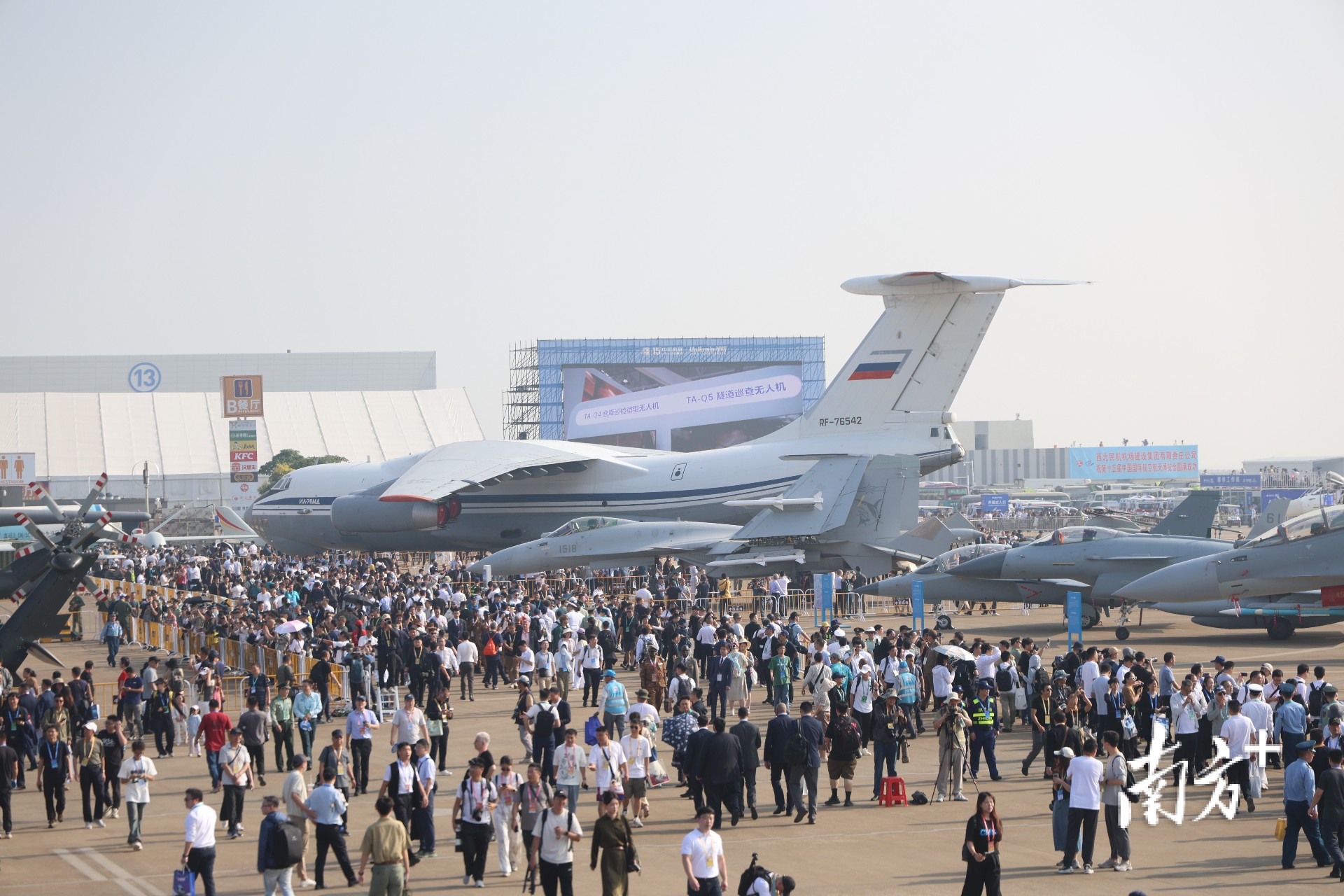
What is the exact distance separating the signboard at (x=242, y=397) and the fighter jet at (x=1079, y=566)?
54.1m

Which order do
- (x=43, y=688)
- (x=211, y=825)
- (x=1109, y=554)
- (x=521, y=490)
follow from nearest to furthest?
(x=211, y=825) → (x=43, y=688) → (x=1109, y=554) → (x=521, y=490)

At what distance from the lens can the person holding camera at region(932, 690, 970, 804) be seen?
1252 centimetres

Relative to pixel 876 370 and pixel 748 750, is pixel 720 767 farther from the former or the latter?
pixel 876 370

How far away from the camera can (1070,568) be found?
25.5m

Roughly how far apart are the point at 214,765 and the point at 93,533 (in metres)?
6.64

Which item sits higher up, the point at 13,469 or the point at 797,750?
the point at 13,469

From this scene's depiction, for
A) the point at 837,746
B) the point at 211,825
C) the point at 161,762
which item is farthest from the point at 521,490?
the point at 211,825

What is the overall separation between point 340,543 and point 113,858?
29.5 meters

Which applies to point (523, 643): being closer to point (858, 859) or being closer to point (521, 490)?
point (858, 859)

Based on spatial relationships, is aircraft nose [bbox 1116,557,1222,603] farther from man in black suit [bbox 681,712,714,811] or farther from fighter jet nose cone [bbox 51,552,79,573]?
fighter jet nose cone [bbox 51,552,79,573]

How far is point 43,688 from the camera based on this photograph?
14.5 metres

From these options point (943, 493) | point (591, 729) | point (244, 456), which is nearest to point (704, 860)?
point (591, 729)

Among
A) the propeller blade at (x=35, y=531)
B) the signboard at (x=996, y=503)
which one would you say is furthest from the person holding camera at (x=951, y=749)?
the signboard at (x=996, y=503)

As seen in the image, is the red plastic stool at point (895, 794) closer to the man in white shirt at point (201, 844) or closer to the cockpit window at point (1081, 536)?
the man in white shirt at point (201, 844)
